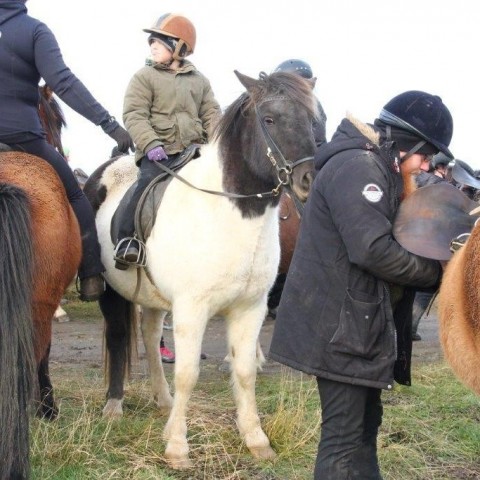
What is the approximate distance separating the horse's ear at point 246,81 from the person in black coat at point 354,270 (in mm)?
1727

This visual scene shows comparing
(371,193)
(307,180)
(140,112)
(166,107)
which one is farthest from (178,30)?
(371,193)

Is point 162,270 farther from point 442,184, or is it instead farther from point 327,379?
point 442,184

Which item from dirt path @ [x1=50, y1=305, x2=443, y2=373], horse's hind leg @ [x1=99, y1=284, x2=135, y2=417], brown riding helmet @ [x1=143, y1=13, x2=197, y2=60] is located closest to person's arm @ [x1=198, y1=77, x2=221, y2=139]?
brown riding helmet @ [x1=143, y1=13, x2=197, y2=60]

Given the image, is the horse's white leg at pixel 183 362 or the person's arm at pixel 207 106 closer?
the horse's white leg at pixel 183 362

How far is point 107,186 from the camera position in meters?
6.54

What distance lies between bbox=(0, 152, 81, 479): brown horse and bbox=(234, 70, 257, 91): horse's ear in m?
1.39

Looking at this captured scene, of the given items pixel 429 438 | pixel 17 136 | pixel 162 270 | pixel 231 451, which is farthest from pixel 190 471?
pixel 17 136

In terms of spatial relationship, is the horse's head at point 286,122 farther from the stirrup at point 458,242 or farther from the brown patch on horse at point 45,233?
the stirrup at point 458,242

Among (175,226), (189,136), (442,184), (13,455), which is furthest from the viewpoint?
(189,136)

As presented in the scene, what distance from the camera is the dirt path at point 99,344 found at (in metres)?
8.52

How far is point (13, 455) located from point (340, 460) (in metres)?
1.61

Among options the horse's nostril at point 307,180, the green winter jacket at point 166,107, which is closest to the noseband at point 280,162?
the horse's nostril at point 307,180

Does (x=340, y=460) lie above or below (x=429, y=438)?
above

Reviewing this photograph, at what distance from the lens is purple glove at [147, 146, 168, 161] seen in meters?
5.76
